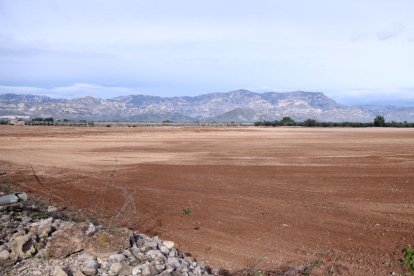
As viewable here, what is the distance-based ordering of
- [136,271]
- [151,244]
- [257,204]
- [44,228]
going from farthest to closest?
[257,204]
[44,228]
[151,244]
[136,271]

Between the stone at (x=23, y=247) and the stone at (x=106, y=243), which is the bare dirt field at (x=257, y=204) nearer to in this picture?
the stone at (x=106, y=243)

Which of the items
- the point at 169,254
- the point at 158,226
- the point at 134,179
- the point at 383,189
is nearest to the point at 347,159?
the point at 383,189

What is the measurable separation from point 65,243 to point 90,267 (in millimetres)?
833

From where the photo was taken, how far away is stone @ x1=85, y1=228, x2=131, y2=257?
6.85 metres

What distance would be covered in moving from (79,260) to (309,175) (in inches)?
490

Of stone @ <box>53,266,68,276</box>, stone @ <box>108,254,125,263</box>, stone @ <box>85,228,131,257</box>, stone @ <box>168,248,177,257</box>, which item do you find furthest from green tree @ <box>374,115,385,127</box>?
stone @ <box>53,266,68,276</box>

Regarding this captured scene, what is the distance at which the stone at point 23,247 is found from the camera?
6.82 metres

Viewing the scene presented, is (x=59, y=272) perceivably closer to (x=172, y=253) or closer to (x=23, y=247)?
(x=23, y=247)

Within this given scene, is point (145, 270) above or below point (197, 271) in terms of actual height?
above

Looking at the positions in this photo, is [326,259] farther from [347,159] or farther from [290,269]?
[347,159]

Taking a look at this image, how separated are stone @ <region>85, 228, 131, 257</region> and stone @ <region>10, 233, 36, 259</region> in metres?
0.83

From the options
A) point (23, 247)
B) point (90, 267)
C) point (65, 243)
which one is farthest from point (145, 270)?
point (23, 247)

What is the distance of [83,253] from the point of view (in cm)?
686

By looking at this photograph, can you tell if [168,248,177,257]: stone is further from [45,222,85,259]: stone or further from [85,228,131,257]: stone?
[45,222,85,259]: stone
